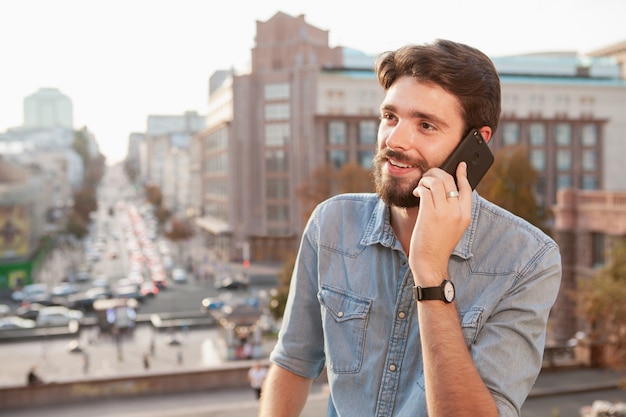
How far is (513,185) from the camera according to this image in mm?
40438

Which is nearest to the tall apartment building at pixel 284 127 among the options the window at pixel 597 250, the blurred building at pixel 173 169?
the window at pixel 597 250

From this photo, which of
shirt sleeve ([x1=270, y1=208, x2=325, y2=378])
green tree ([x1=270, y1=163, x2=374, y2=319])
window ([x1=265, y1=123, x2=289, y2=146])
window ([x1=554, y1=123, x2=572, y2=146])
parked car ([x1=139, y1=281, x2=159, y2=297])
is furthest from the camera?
window ([x1=554, y1=123, x2=572, y2=146])

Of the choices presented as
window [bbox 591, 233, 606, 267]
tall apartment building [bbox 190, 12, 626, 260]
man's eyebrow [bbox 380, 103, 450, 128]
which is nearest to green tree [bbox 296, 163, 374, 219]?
tall apartment building [bbox 190, 12, 626, 260]

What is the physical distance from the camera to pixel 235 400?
73.7 feet

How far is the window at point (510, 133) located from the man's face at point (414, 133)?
65558 mm

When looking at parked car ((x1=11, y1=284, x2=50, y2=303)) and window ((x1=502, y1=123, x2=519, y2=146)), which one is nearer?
parked car ((x1=11, y1=284, x2=50, y2=303))

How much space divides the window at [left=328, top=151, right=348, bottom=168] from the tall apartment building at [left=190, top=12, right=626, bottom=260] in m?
0.09

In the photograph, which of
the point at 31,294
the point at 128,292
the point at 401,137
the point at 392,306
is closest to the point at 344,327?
the point at 392,306

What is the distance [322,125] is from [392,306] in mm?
60540

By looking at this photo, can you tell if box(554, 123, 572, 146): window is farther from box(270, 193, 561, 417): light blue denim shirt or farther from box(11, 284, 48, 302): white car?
box(270, 193, 561, 417): light blue denim shirt

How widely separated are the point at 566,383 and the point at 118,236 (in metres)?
89.0

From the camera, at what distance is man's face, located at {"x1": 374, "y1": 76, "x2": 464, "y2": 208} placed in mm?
2703

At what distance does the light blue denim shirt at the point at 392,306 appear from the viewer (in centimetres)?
249

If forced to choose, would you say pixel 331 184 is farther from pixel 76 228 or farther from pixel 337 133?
pixel 76 228
